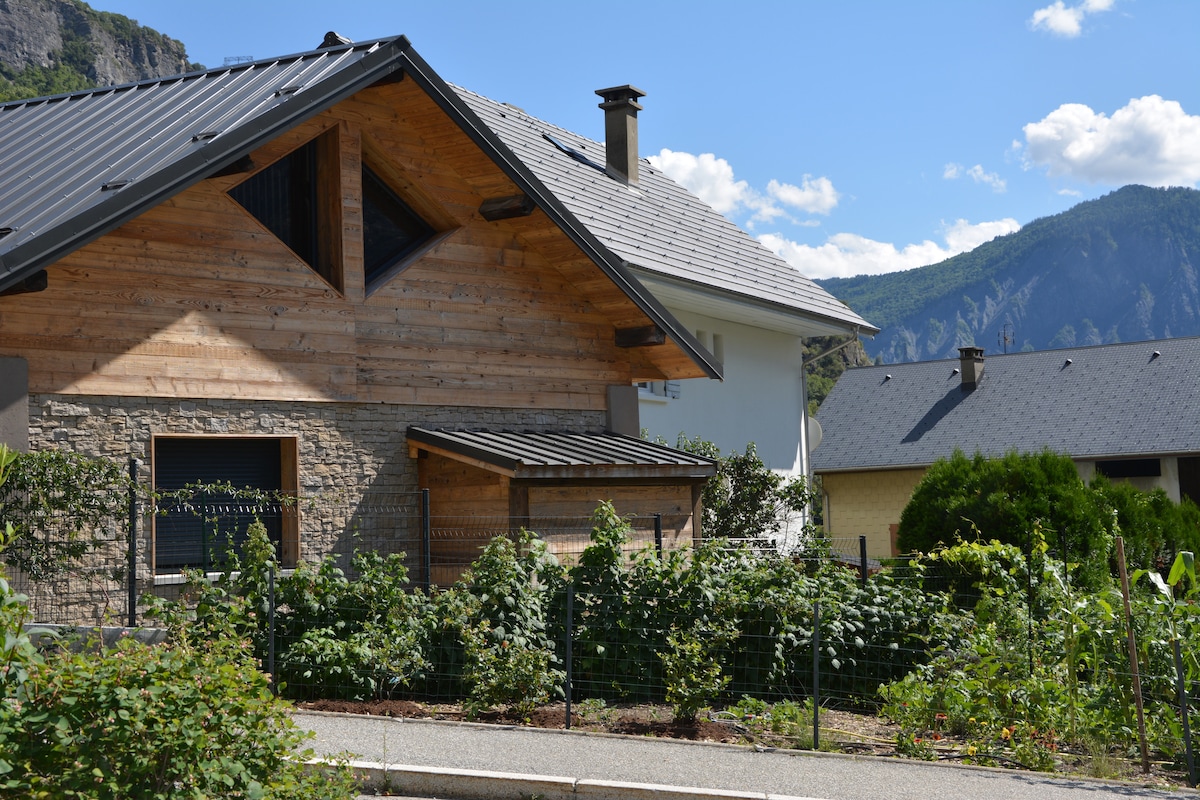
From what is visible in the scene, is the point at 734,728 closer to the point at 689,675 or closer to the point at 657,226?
the point at 689,675

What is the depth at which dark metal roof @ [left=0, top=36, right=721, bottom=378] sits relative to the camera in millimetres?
11570

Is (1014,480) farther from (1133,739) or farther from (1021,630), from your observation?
(1133,739)

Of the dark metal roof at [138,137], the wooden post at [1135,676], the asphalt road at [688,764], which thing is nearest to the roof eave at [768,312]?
the dark metal roof at [138,137]

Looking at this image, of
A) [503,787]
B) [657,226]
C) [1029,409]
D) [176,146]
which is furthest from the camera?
[1029,409]

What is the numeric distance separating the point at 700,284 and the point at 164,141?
10.4m

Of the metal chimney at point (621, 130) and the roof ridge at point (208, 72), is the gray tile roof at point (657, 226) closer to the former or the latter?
the metal chimney at point (621, 130)

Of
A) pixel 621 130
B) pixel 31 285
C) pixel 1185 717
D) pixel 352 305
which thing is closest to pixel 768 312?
pixel 621 130

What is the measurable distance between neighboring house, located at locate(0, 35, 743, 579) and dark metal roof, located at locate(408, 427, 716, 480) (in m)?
0.04

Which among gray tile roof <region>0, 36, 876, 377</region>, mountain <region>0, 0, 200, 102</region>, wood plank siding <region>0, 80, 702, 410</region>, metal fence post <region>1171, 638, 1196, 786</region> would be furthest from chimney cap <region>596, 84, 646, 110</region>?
mountain <region>0, 0, 200, 102</region>

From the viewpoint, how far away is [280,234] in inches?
561

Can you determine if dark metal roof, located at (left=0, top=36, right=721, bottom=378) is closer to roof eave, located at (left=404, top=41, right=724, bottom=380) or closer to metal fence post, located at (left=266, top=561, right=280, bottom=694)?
roof eave, located at (left=404, top=41, right=724, bottom=380)

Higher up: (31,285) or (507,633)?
(31,285)

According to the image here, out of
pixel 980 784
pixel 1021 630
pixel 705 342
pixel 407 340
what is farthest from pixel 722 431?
pixel 980 784

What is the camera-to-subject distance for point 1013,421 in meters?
39.1
